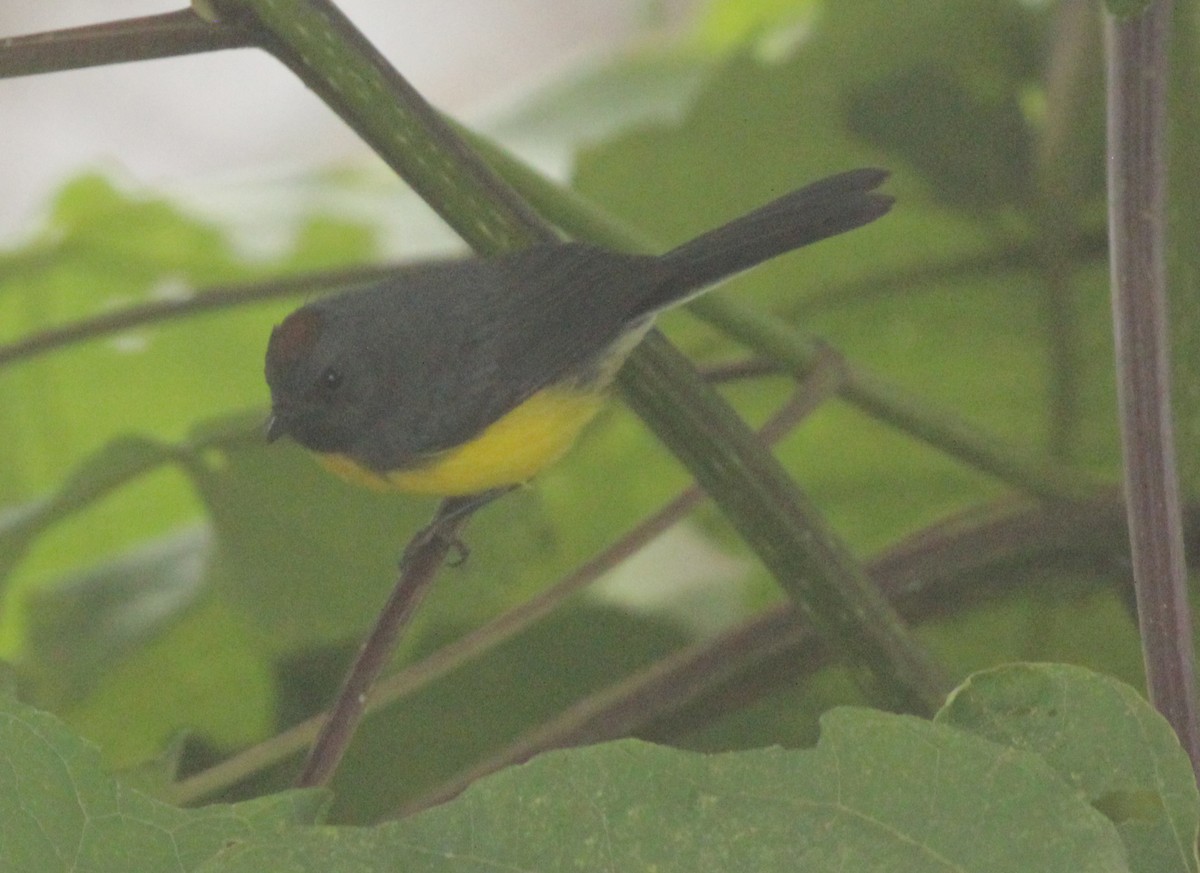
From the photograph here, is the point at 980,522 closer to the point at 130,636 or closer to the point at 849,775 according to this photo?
the point at 849,775

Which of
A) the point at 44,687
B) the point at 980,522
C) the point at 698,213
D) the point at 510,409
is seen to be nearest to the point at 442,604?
the point at 510,409

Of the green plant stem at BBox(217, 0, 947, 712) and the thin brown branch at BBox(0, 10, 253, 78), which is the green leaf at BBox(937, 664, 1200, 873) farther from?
the thin brown branch at BBox(0, 10, 253, 78)

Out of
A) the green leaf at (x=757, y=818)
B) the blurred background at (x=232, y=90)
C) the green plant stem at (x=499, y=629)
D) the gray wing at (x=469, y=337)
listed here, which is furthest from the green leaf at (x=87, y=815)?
the blurred background at (x=232, y=90)

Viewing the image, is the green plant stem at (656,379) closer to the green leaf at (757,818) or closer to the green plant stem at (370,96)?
the green plant stem at (370,96)

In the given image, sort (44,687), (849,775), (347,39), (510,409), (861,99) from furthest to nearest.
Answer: (861,99) → (510,409) → (44,687) → (347,39) → (849,775)

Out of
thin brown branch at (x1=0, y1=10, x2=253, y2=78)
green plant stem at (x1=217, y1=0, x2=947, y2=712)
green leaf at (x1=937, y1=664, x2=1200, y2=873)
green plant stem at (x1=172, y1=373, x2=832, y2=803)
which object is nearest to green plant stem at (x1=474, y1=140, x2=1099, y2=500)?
green plant stem at (x1=172, y1=373, x2=832, y2=803)

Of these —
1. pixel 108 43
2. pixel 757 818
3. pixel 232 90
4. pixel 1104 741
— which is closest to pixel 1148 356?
pixel 1104 741
